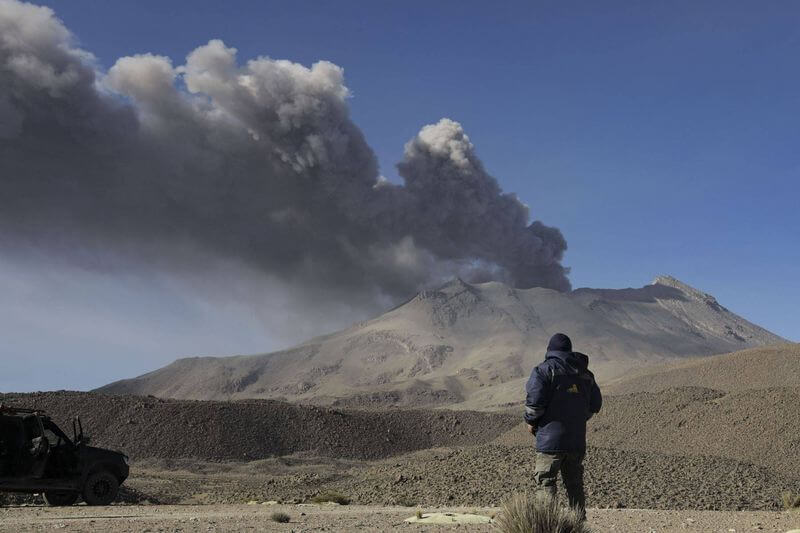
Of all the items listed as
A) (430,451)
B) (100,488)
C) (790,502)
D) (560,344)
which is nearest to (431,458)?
(430,451)

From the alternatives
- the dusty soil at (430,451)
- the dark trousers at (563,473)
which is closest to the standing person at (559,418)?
the dark trousers at (563,473)

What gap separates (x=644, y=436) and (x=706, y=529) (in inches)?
959

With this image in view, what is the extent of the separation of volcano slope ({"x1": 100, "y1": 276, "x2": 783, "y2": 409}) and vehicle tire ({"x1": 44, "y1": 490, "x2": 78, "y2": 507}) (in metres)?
70.2

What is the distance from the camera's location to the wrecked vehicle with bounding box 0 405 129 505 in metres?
13.8

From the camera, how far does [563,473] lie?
8.09 meters

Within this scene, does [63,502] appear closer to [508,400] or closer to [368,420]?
[368,420]

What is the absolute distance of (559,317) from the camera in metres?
129

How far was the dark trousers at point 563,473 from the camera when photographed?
797 centimetres

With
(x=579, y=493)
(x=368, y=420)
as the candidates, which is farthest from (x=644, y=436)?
(x=579, y=493)

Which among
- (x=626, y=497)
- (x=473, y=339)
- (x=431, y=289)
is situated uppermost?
(x=431, y=289)

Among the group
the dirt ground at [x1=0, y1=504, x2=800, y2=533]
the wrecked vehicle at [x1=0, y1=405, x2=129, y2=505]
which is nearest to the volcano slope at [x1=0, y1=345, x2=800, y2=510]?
the dirt ground at [x1=0, y1=504, x2=800, y2=533]

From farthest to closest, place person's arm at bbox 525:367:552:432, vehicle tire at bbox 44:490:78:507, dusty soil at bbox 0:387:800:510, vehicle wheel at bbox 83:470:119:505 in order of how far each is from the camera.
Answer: dusty soil at bbox 0:387:800:510 → vehicle wheel at bbox 83:470:119:505 → vehicle tire at bbox 44:490:78:507 → person's arm at bbox 525:367:552:432

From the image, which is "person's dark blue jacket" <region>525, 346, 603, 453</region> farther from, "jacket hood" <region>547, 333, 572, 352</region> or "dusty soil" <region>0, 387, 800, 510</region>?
"dusty soil" <region>0, 387, 800, 510</region>

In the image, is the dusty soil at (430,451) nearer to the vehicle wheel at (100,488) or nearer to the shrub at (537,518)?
the vehicle wheel at (100,488)
